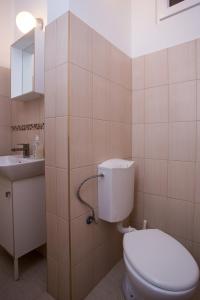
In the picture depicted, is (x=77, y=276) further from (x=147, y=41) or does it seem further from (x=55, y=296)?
(x=147, y=41)

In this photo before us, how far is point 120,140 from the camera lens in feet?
4.75

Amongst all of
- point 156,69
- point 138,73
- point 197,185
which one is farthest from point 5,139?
point 197,185

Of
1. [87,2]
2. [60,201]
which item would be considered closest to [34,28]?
[87,2]

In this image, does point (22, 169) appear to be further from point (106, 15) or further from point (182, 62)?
point (182, 62)

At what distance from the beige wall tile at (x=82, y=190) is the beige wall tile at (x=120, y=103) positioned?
47 centimetres

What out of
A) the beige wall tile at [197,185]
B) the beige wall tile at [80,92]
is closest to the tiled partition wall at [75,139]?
the beige wall tile at [80,92]

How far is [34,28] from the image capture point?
139 cm

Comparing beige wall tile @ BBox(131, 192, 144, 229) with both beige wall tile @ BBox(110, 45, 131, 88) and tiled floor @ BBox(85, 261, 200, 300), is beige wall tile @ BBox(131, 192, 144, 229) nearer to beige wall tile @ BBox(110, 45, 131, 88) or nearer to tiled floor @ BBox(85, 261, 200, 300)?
tiled floor @ BBox(85, 261, 200, 300)

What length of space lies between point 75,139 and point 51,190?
368 mm

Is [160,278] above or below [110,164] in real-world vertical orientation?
below

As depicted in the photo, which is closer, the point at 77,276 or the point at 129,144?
the point at 77,276

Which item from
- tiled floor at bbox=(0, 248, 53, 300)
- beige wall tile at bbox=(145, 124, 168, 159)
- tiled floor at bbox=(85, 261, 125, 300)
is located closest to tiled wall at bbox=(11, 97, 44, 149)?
beige wall tile at bbox=(145, 124, 168, 159)

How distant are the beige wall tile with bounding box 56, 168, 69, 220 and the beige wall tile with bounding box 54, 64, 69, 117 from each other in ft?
1.13

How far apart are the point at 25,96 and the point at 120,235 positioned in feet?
4.74
